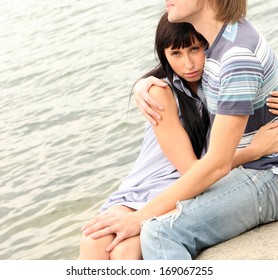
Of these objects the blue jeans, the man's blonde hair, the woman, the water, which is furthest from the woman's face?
the water

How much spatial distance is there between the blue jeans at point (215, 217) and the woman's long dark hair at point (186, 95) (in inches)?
12.8

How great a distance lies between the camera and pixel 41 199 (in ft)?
22.3

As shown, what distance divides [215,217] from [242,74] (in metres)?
0.66

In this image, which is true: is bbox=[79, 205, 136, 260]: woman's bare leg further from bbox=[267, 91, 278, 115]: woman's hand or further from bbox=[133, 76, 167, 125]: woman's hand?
bbox=[267, 91, 278, 115]: woman's hand

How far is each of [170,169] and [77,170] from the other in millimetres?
3398

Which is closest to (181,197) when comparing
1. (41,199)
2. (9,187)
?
(41,199)

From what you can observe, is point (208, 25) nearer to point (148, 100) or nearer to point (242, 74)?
point (242, 74)

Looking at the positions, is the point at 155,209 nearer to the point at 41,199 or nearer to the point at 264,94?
the point at 264,94

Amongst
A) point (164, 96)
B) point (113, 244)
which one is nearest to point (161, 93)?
point (164, 96)

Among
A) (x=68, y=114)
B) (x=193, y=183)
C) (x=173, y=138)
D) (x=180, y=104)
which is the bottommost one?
(x=68, y=114)

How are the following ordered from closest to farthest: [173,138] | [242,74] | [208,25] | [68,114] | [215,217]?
[242,74], [215,217], [208,25], [173,138], [68,114]

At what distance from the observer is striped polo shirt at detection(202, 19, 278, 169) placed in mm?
3365

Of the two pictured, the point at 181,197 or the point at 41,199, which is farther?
the point at 41,199

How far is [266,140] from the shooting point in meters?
3.54
